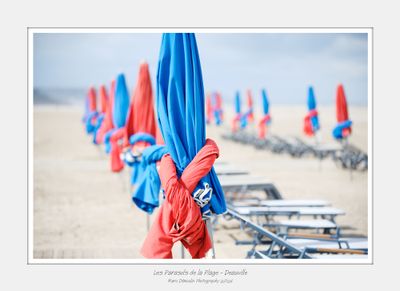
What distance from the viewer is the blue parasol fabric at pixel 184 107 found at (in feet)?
10.7

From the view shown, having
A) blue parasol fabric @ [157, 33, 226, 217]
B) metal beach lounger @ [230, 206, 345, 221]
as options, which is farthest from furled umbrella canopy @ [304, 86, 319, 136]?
blue parasol fabric @ [157, 33, 226, 217]

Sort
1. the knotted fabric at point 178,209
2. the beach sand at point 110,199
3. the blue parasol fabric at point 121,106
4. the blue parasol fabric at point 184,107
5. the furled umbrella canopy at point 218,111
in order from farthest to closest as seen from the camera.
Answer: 1. the furled umbrella canopy at point 218,111
2. the blue parasol fabric at point 121,106
3. the beach sand at point 110,199
4. the blue parasol fabric at point 184,107
5. the knotted fabric at point 178,209

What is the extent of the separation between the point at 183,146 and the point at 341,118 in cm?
756

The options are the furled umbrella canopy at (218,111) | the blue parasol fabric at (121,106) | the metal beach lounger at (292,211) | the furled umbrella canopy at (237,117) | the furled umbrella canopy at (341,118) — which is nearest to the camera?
the metal beach lounger at (292,211)

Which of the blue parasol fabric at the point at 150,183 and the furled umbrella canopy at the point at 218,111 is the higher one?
the furled umbrella canopy at the point at 218,111

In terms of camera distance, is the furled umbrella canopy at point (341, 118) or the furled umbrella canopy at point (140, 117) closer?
the furled umbrella canopy at point (140, 117)

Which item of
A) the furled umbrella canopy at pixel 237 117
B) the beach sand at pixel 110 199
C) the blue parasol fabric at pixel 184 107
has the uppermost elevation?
the furled umbrella canopy at pixel 237 117

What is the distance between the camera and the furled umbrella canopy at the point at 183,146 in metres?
3.19

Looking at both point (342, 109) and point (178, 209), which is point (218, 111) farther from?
point (178, 209)

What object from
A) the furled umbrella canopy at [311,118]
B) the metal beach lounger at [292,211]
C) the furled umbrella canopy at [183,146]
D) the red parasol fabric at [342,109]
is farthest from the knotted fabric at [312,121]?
the furled umbrella canopy at [183,146]

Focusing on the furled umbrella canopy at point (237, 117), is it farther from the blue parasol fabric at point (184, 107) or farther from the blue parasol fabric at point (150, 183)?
the blue parasol fabric at point (184, 107)
